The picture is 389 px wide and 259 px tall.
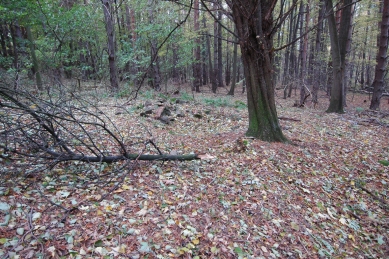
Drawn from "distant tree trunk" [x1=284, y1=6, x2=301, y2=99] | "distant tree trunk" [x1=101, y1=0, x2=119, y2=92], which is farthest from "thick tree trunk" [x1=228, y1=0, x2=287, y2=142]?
"distant tree trunk" [x1=284, y1=6, x2=301, y2=99]

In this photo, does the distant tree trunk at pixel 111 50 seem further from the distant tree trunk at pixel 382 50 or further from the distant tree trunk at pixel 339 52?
the distant tree trunk at pixel 382 50

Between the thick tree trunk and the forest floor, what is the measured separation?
0.40 metres

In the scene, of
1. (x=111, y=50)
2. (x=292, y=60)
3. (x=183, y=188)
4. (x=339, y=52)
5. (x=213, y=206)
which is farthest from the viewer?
(x=292, y=60)

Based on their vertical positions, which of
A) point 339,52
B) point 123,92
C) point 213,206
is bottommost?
point 213,206

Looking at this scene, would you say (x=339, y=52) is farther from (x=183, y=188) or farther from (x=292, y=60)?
(x=292, y=60)

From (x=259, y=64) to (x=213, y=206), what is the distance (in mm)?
3040

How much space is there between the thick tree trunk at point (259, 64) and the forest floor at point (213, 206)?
40cm

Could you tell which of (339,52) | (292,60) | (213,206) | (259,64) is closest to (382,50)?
(339,52)

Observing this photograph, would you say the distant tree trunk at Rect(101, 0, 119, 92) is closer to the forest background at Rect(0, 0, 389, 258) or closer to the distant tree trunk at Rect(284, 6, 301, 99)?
the forest background at Rect(0, 0, 389, 258)

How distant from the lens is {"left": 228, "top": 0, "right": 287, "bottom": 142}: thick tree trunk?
4.25 m

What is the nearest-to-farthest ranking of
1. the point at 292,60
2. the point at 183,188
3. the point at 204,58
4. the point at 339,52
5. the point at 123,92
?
the point at 183,188
the point at 339,52
the point at 123,92
the point at 292,60
the point at 204,58

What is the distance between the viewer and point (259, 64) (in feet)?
15.3

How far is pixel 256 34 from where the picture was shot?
14.3 feet

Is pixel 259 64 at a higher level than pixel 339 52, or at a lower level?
lower
